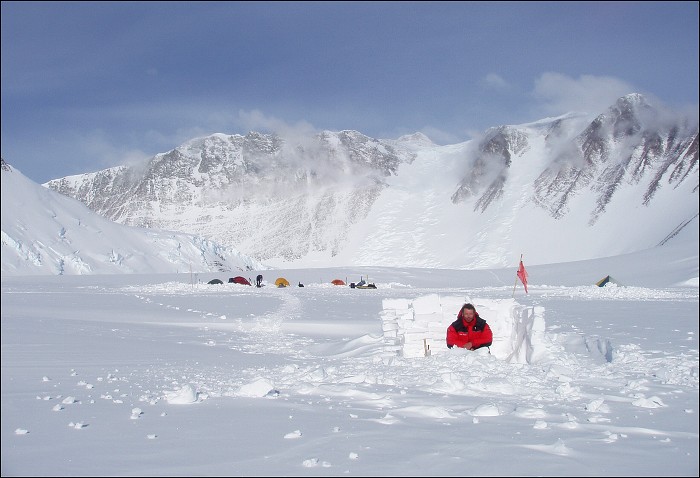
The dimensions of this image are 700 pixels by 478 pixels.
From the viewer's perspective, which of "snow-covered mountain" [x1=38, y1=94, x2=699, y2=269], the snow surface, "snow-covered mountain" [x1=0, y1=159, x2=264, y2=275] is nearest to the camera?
the snow surface

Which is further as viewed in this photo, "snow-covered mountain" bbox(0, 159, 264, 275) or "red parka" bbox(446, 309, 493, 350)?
"snow-covered mountain" bbox(0, 159, 264, 275)

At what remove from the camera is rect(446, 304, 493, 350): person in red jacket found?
9898 millimetres

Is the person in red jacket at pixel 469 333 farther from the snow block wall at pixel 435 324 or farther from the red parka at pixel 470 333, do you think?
the snow block wall at pixel 435 324

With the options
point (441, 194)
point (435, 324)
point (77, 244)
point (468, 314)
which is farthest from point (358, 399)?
point (441, 194)

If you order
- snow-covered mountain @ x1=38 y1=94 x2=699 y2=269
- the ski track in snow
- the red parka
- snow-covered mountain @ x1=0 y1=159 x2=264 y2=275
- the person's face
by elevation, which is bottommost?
the ski track in snow

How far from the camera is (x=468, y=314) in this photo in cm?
978

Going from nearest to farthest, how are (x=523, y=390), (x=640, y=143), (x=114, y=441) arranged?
1. (x=114, y=441)
2. (x=523, y=390)
3. (x=640, y=143)

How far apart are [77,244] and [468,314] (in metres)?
43.5

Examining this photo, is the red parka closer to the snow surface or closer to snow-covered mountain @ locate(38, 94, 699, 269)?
the snow surface

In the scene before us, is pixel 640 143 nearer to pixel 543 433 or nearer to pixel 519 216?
pixel 519 216

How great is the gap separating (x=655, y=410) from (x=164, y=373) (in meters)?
5.35

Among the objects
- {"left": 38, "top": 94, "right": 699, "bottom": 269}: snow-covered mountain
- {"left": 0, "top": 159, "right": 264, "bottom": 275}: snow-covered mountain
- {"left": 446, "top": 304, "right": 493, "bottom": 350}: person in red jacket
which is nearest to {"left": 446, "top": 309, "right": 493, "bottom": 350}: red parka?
{"left": 446, "top": 304, "right": 493, "bottom": 350}: person in red jacket

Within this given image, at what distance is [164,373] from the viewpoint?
7.57 meters

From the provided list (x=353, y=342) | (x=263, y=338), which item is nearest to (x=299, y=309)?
(x=263, y=338)
